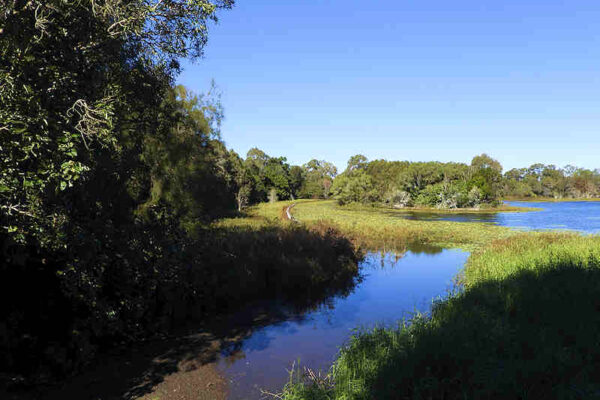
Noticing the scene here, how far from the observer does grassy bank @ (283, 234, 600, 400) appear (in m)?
6.19

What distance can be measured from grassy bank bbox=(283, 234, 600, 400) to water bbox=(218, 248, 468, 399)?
1.11m

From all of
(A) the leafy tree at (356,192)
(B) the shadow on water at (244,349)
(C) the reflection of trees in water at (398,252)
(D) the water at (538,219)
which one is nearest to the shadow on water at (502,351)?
(B) the shadow on water at (244,349)

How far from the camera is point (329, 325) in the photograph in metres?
12.1

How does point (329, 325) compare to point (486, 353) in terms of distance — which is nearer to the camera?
point (486, 353)

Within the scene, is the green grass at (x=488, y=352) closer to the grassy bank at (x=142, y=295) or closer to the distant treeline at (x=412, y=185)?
the grassy bank at (x=142, y=295)

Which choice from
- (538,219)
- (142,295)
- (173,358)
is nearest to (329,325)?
(173,358)

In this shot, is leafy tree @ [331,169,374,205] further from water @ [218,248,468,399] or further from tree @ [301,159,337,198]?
water @ [218,248,468,399]

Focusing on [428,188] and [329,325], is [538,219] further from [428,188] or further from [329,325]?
[329,325]

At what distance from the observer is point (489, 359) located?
6734mm

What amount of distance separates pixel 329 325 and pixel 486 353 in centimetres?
591

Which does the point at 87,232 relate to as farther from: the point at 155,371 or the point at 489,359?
the point at 489,359

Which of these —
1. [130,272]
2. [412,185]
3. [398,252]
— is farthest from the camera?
[412,185]

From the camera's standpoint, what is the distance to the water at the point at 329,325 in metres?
8.88

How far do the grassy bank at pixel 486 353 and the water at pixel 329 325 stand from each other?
43.9 inches
